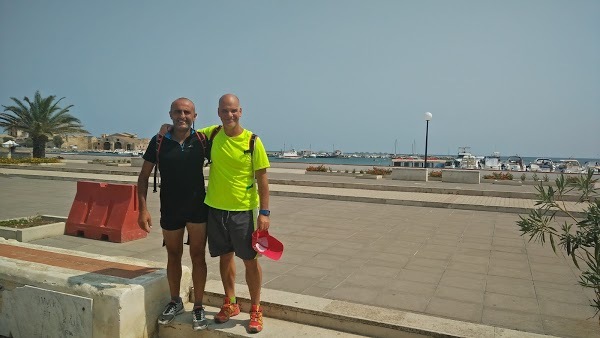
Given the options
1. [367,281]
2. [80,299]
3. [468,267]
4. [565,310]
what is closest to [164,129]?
[80,299]

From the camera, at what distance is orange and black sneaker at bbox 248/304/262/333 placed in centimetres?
359

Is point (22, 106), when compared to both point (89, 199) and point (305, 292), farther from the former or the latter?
point (305, 292)

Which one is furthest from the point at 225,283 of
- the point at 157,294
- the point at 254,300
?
the point at 157,294

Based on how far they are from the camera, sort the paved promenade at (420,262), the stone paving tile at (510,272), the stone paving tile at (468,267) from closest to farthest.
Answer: the paved promenade at (420,262), the stone paving tile at (510,272), the stone paving tile at (468,267)

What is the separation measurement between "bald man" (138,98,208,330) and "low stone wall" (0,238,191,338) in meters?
0.26

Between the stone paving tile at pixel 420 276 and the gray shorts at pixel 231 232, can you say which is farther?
the stone paving tile at pixel 420 276

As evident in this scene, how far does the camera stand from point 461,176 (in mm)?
21672

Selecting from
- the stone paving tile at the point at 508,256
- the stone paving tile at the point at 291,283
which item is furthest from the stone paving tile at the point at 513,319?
the stone paving tile at the point at 508,256

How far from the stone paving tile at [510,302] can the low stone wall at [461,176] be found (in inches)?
698

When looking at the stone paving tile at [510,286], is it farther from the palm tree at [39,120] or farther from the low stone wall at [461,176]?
the palm tree at [39,120]

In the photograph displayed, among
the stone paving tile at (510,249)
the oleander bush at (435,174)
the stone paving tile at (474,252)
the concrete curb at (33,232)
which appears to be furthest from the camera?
the oleander bush at (435,174)

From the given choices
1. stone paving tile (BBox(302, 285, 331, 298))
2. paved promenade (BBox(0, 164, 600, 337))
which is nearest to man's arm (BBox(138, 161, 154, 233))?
paved promenade (BBox(0, 164, 600, 337))

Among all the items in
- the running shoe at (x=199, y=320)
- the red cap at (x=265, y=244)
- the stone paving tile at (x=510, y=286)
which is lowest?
the stone paving tile at (x=510, y=286)

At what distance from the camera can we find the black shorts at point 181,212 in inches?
145
